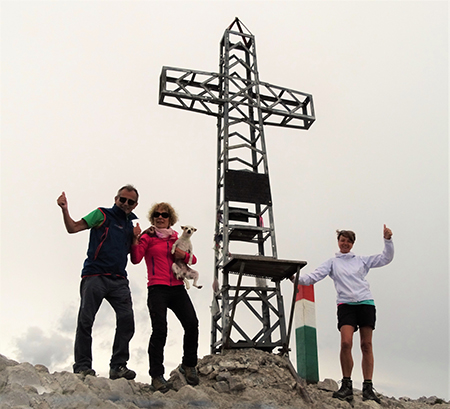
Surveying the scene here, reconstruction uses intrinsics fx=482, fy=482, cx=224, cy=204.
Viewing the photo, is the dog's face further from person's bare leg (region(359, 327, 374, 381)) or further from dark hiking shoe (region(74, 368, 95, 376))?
person's bare leg (region(359, 327, 374, 381))

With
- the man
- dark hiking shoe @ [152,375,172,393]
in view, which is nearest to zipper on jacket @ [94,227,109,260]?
the man

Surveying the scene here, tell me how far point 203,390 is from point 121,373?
3.16 ft

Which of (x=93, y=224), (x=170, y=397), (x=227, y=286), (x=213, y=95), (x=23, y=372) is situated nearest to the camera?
(x=23, y=372)

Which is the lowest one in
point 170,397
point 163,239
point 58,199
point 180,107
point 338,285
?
point 170,397

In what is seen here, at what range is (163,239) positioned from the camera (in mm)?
5250

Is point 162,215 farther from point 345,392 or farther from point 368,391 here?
point 368,391

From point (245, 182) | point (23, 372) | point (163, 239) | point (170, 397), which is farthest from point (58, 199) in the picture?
point (245, 182)

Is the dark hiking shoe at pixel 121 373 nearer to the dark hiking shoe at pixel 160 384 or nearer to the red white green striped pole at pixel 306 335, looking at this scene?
the dark hiking shoe at pixel 160 384

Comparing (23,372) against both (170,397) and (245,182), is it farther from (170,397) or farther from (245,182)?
(245,182)

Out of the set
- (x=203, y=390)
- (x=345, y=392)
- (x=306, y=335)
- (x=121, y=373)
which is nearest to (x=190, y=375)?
(x=203, y=390)

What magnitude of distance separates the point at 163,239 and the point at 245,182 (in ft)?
13.0

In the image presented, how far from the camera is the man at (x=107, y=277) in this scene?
469cm

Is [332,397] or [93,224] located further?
[332,397]

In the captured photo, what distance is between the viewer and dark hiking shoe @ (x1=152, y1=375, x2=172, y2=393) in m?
4.73
